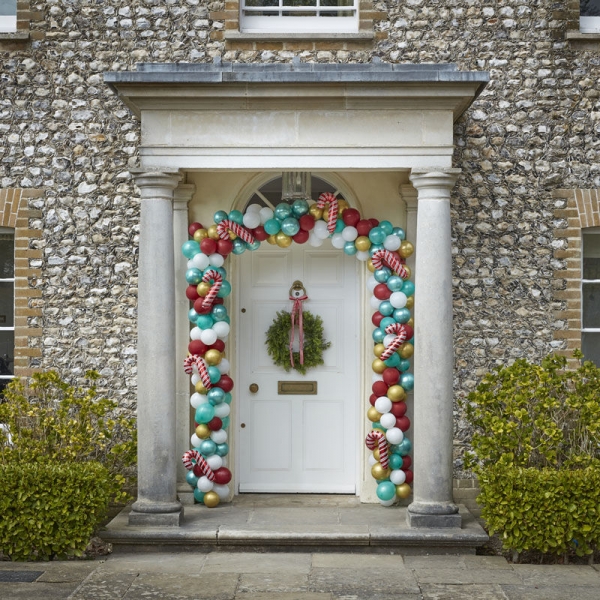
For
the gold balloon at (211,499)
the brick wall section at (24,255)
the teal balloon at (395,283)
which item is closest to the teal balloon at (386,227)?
the teal balloon at (395,283)

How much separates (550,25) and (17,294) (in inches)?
219

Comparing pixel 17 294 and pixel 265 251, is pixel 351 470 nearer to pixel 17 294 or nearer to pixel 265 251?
pixel 265 251

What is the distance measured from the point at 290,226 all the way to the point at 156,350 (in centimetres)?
166

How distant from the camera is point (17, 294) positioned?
8.65 metres

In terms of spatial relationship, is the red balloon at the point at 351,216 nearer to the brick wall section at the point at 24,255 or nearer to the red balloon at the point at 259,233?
the red balloon at the point at 259,233

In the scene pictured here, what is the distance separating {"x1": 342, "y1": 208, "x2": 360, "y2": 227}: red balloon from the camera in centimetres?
829

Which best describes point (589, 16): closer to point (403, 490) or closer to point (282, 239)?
point (282, 239)

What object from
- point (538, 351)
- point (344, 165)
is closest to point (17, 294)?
point (344, 165)

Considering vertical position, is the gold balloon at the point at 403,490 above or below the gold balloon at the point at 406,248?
below

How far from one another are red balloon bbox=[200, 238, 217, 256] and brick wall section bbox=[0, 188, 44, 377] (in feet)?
5.33

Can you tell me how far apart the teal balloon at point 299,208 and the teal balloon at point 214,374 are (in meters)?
1.57

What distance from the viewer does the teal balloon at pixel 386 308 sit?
26.8 ft

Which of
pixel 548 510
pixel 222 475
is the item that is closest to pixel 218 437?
pixel 222 475

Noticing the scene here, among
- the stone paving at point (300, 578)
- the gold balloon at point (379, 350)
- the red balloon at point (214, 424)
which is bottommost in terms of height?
the stone paving at point (300, 578)
